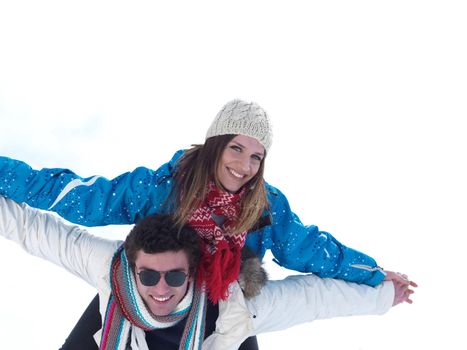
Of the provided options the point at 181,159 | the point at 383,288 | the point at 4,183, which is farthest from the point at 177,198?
the point at 383,288

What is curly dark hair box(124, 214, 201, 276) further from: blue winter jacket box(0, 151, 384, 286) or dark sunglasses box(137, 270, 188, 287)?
blue winter jacket box(0, 151, 384, 286)

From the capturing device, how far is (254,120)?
8.98ft

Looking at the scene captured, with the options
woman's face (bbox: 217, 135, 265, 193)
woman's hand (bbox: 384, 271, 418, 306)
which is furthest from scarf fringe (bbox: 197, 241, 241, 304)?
woman's hand (bbox: 384, 271, 418, 306)

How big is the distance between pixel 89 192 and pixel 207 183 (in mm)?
586

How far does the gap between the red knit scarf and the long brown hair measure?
0.04 meters

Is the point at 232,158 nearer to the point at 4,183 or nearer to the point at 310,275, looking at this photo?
the point at 310,275

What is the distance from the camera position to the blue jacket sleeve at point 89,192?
9.00 feet

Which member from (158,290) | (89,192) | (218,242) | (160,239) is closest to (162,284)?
(158,290)

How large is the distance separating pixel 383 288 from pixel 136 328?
1392 mm

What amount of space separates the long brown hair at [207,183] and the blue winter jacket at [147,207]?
0.30ft

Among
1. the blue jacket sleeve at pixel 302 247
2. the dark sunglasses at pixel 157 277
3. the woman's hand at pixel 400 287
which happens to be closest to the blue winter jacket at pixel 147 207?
the blue jacket sleeve at pixel 302 247

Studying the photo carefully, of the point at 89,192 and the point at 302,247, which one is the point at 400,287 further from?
the point at 89,192

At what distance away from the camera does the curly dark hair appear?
2516 millimetres

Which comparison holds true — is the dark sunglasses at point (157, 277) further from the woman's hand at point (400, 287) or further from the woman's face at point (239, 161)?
the woman's hand at point (400, 287)
